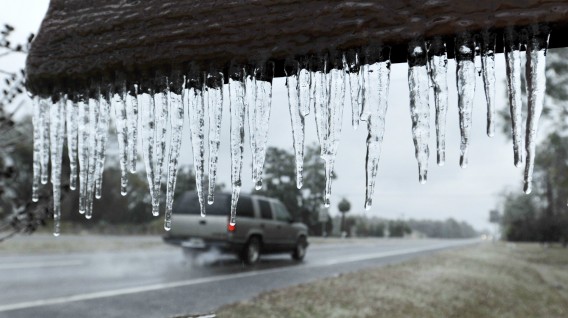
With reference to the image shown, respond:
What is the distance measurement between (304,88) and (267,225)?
40.4 feet

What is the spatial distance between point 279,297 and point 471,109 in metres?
5.70

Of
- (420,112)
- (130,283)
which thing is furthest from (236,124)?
(130,283)

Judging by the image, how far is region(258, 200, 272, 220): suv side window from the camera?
42.5 ft

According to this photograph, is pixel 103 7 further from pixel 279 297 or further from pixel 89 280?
pixel 89 280

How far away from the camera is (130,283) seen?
798cm

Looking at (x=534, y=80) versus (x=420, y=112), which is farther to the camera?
(x=420, y=112)

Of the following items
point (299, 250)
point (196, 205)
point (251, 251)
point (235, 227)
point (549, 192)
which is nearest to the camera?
point (235, 227)

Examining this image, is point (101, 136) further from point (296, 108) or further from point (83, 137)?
point (296, 108)

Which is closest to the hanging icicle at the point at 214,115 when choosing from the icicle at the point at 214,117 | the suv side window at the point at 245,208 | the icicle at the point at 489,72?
the icicle at the point at 214,117

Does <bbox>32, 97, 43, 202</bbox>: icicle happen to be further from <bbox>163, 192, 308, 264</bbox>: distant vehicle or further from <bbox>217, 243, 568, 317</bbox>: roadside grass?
<bbox>163, 192, 308, 264</bbox>: distant vehicle

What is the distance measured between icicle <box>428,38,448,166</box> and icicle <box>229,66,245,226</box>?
0.28 meters

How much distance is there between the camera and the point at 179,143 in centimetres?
110

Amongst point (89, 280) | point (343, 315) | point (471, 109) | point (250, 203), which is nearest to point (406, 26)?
point (471, 109)

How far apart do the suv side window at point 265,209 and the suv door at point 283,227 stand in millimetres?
330
